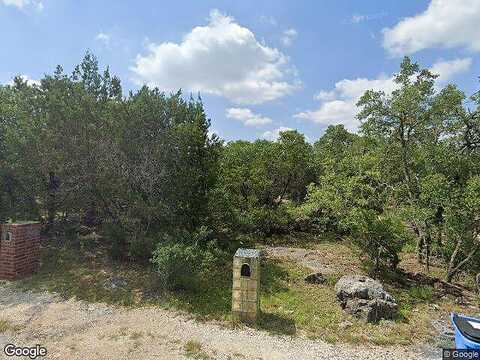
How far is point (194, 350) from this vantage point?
6270 mm

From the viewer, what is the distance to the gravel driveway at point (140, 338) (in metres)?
6.19

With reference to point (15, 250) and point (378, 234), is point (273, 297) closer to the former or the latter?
point (378, 234)

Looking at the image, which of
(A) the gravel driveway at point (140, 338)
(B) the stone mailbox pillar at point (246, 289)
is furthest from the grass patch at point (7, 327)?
(B) the stone mailbox pillar at point (246, 289)

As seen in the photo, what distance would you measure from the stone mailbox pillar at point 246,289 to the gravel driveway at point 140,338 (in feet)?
1.33

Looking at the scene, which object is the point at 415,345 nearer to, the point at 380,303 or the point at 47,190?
the point at 380,303

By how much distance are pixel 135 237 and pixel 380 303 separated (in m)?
7.25

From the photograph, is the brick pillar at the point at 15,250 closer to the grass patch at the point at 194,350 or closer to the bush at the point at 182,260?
the bush at the point at 182,260

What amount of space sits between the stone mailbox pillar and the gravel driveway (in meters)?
0.40

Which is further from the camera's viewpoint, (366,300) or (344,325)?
(366,300)

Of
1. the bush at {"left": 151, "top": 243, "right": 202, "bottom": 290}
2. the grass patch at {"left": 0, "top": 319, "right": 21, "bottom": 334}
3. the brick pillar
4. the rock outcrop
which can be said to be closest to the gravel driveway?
the grass patch at {"left": 0, "top": 319, "right": 21, "bottom": 334}
